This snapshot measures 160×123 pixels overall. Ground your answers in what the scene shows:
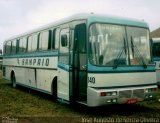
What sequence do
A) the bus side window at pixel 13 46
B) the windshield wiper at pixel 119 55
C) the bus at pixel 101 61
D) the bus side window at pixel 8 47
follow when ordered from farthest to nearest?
the bus side window at pixel 8 47
the bus side window at pixel 13 46
the windshield wiper at pixel 119 55
the bus at pixel 101 61

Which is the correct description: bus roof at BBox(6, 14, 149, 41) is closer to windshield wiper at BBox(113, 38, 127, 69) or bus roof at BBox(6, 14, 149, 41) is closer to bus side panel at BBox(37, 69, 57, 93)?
windshield wiper at BBox(113, 38, 127, 69)

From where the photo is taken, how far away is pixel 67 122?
10.2m

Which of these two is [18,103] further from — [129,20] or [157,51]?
[157,51]

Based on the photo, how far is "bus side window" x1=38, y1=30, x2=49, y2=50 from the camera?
48.6 ft

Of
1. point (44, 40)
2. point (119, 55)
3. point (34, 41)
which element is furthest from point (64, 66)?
point (34, 41)

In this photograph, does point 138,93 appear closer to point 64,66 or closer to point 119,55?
point 119,55

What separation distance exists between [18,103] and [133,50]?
18.9 ft

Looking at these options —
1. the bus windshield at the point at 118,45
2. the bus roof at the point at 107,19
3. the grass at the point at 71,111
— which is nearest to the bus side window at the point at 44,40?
the bus roof at the point at 107,19

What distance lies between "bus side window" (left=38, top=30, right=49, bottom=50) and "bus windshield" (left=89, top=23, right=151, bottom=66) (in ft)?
14.3

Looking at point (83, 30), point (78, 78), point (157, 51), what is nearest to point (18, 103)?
point (78, 78)

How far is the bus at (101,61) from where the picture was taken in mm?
10656

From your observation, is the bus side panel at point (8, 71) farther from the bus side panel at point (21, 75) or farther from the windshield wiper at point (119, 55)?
the windshield wiper at point (119, 55)

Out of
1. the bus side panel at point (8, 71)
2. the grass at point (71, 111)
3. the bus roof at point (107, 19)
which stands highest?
the bus roof at point (107, 19)

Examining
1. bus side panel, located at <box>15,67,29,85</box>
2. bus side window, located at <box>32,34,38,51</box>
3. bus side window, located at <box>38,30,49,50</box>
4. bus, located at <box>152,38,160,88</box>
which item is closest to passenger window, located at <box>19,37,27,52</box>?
bus side panel, located at <box>15,67,29,85</box>
